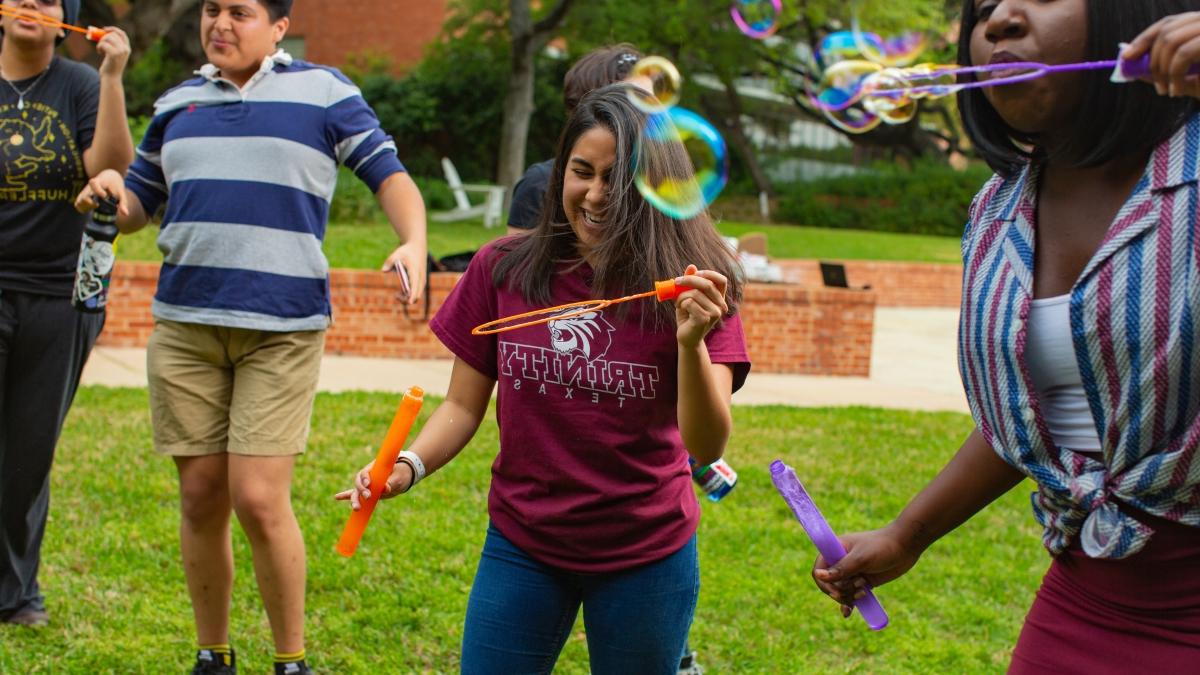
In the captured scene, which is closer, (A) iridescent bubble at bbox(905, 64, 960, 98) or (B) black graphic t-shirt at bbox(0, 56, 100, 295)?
(A) iridescent bubble at bbox(905, 64, 960, 98)

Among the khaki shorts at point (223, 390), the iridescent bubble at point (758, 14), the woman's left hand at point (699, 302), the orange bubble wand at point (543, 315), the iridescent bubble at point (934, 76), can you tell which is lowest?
the khaki shorts at point (223, 390)

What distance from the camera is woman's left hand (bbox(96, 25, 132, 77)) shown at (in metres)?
3.89

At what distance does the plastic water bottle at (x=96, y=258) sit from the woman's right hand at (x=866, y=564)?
246cm

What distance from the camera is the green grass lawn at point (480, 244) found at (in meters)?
12.1

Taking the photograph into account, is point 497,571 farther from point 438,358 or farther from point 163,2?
point 163,2

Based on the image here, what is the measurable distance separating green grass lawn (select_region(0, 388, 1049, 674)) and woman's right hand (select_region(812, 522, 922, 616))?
2082mm

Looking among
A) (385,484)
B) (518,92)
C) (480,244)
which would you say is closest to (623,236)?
(385,484)

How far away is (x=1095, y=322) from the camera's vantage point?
192cm

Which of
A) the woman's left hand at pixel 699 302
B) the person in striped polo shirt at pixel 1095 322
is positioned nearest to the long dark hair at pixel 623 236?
the woman's left hand at pixel 699 302

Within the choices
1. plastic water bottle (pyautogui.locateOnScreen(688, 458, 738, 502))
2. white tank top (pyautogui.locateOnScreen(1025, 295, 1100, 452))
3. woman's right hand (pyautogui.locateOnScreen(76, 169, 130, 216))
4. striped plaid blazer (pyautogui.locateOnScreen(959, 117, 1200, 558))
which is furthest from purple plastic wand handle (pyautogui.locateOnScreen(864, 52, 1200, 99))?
woman's right hand (pyautogui.locateOnScreen(76, 169, 130, 216))

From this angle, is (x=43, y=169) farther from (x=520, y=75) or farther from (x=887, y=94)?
(x=520, y=75)

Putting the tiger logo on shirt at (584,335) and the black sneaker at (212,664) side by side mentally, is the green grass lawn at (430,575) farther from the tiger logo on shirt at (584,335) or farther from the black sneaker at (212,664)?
the tiger logo on shirt at (584,335)

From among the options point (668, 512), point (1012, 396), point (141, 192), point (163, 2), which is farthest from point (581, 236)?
point (163, 2)

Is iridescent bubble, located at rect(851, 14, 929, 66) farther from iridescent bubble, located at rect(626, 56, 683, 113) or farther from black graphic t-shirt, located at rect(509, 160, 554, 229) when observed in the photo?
black graphic t-shirt, located at rect(509, 160, 554, 229)
